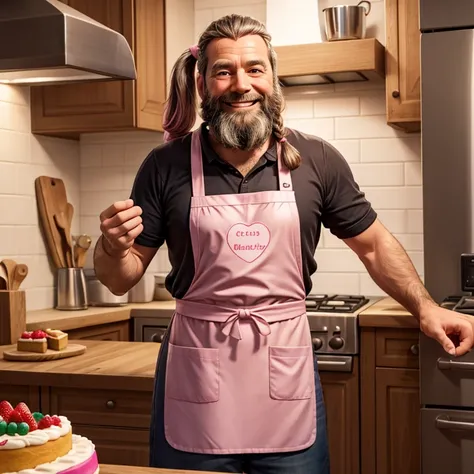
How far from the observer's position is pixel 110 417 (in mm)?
2678

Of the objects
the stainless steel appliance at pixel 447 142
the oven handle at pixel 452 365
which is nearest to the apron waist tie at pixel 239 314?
the oven handle at pixel 452 365

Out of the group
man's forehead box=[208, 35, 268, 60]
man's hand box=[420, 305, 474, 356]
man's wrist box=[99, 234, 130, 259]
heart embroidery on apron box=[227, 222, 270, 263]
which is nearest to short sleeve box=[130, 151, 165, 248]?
man's wrist box=[99, 234, 130, 259]

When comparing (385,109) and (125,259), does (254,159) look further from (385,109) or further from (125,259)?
(385,109)

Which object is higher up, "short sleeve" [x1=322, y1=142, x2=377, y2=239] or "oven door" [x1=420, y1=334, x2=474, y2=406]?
"short sleeve" [x1=322, y1=142, x2=377, y2=239]

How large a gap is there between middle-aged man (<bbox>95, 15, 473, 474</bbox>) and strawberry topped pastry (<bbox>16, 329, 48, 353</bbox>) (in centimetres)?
72

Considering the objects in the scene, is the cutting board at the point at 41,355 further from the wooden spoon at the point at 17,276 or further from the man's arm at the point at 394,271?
the man's arm at the point at 394,271

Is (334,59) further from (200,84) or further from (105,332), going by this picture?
(200,84)

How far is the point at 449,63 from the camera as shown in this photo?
348 cm

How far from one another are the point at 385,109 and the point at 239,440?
2472 mm

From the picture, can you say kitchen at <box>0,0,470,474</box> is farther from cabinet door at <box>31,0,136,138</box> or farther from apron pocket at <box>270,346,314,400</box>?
apron pocket at <box>270,346,314,400</box>

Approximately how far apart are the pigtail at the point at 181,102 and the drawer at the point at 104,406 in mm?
765

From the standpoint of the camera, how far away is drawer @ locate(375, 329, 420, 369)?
3572mm

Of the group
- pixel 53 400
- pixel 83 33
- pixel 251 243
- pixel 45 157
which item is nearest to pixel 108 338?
pixel 45 157

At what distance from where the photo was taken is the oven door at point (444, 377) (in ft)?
10.5
